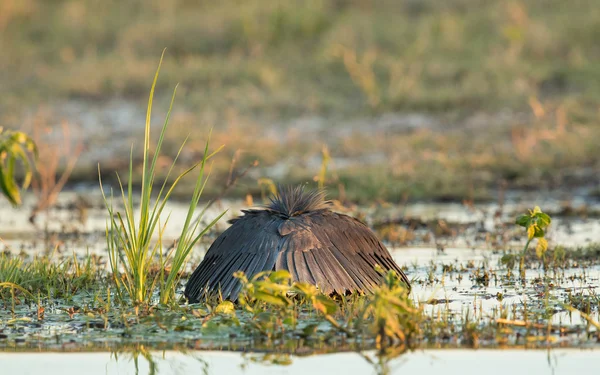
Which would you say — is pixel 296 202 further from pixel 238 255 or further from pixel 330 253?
pixel 238 255

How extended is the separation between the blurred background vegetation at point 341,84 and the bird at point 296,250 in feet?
14.4

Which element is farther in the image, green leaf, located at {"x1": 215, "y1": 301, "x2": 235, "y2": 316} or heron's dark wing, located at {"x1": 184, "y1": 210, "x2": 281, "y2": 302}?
heron's dark wing, located at {"x1": 184, "y1": 210, "x2": 281, "y2": 302}

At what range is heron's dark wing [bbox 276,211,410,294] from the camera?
619 cm

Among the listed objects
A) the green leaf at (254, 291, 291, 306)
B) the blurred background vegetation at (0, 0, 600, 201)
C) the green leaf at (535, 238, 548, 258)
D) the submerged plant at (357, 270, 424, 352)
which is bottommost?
the submerged plant at (357, 270, 424, 352)

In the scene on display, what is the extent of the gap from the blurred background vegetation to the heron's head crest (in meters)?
4.42

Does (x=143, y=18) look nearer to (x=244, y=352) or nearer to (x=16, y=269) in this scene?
(x=16, y=269)

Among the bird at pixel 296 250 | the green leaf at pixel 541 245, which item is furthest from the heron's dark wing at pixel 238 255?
the green leaf at pixel 541 245

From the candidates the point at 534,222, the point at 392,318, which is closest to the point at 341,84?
the point at 534,222

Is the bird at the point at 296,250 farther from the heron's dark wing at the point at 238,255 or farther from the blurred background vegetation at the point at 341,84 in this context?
the blurred background vegetation at the point at 341,84

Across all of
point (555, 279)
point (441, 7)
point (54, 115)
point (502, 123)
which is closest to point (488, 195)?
point (502, 123)

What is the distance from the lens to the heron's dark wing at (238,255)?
6180 millimetres

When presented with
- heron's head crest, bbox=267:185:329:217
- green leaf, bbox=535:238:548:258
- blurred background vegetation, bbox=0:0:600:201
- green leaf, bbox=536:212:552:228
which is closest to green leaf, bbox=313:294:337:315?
heron's head crest, bbox=267:185:329:217

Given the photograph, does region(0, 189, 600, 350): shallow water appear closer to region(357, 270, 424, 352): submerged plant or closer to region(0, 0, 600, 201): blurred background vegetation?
region(357, 270, 424, 352): submerged plant

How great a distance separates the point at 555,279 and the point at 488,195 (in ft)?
14.7
